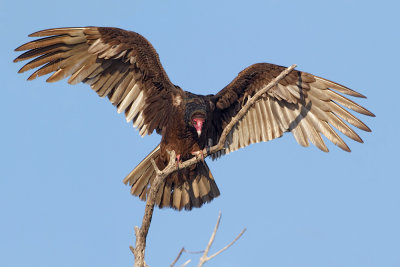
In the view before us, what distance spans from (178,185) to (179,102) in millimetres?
1067

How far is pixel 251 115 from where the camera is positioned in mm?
7402

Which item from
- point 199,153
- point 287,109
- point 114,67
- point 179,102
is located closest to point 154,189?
point 199,153

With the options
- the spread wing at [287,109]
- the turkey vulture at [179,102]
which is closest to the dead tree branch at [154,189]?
the turkey vulture at [179,102]

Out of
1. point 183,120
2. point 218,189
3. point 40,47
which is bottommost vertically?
point 218,189

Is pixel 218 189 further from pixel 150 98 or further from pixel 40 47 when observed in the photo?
pixel 40 47

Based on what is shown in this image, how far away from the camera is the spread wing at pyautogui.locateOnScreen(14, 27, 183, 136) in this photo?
6590mm

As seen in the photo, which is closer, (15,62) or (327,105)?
(15,62)

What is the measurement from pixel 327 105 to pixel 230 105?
1.18 metres

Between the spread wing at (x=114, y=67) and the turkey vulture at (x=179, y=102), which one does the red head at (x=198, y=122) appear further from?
the spread wing at (x=114, y=67)

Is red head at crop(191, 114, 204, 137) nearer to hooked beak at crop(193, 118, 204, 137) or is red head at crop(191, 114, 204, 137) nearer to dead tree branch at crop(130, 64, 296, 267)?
hooked beak at crop(193, 118, 204, 137)

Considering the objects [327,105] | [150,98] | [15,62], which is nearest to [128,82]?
[150,98]

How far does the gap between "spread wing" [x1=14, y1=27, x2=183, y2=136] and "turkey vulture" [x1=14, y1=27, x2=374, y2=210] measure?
0.01 meters

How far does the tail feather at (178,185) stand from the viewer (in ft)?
22.9

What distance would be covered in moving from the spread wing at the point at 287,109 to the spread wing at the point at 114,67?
730mm
